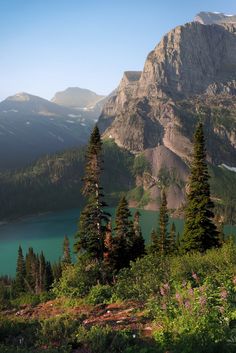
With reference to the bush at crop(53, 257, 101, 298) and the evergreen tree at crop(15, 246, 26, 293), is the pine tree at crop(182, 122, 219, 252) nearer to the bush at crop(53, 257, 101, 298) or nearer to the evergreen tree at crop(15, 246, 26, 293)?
the bush at crop(53, 257, 101, 298)

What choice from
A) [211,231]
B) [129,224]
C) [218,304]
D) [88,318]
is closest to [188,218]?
[211,231]

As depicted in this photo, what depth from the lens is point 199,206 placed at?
57.2 metres

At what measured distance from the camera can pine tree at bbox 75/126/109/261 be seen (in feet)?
149

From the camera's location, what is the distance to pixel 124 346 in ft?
43.6

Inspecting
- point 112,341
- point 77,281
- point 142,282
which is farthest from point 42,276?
point 112,341

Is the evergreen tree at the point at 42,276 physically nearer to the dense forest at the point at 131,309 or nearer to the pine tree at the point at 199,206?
the pine tree at the point at 199,206

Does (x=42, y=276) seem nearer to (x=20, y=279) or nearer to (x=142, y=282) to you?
(x=20, y=279)

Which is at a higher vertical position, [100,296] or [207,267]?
[207,267]

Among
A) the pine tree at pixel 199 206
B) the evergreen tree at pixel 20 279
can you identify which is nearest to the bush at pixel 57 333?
the pine tree at pixel 199 206

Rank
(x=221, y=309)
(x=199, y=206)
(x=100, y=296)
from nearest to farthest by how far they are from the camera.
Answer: (x=221, y=309) → (x=100, y=296) → (x=199, y=206)

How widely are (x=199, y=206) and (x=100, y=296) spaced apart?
117 feet

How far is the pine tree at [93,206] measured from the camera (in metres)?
45.5

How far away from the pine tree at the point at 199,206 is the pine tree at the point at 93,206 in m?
17.1

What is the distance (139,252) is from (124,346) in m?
66.4
